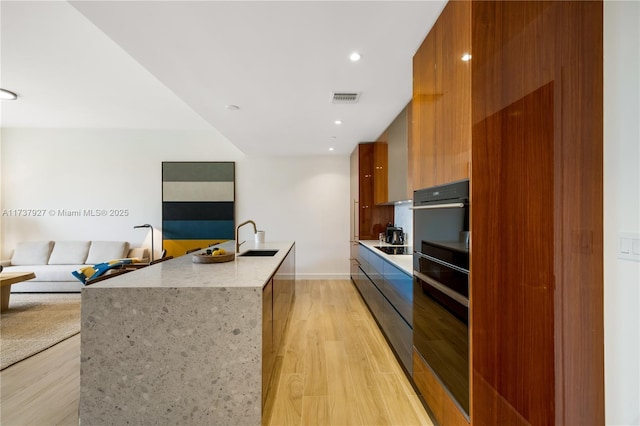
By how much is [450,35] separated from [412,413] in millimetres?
2272

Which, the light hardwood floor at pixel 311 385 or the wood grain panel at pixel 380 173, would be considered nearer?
the light hardwood floor at pixel 311 385

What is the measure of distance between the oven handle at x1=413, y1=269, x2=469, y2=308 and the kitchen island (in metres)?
1.00

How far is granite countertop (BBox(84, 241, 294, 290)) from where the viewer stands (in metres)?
1.51

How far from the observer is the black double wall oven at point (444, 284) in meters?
1.30

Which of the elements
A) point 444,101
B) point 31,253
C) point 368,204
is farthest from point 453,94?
point 31,253

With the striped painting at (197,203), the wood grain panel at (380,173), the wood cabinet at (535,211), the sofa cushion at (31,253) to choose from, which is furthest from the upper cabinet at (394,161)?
the sofa cushion at (31,253)

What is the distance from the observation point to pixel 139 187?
17.4ft

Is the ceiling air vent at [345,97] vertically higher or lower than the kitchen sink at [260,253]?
higher

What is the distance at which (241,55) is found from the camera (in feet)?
6.43

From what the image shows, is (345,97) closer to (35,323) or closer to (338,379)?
(338,379)

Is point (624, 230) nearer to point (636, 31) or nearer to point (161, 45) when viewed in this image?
point (636, 31)

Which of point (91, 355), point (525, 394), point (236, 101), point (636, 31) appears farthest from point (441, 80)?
point (91, 355)

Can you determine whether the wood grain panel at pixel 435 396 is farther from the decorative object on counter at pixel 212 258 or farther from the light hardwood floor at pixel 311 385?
the decorative object on counter at pixel 212 258

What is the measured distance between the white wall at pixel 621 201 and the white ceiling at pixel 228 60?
81 cm
